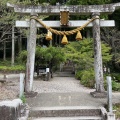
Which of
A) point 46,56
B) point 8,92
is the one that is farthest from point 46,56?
point 8,92

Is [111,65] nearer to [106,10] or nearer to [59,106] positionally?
[106,10]

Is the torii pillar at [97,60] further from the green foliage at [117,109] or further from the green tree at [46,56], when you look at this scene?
the green tree at [46,56]

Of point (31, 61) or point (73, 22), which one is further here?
point (73, 22)

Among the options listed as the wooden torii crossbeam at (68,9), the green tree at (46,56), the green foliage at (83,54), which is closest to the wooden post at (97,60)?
the wooden torii crossbeam at (68,9)

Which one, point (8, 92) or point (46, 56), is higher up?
point (46, 56)

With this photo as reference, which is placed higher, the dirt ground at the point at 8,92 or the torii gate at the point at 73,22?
the torii gate at the point at 73,22

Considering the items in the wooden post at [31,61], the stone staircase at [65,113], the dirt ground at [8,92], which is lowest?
the stone staircase at [65,113]

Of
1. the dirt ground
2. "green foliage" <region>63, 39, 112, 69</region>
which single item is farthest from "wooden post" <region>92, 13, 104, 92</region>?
"green foliage" <region>63, 39, 112, 69</region>

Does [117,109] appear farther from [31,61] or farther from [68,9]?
[68,9]

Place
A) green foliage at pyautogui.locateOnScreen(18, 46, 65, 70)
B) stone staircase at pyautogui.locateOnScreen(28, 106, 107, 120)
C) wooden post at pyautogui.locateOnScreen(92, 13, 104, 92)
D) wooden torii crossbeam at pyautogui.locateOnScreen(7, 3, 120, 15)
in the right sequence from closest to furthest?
stone staircase at pyautogui.locateOnScreen(28, 106, 107, 120) → wooden post at pyautogui.locateOnScreen(92, 13, 104, 92) → wooden torii crossbeam at pyautogui.locateOnScreen(7, 3, 120, 15) → green foliage at pyautogui.locateOnScreen(18, 46, 65, 70)

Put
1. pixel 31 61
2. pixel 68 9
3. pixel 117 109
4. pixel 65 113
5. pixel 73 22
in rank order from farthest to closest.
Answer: pixel 73 22, pixel 68 9, pixel 31 61, pixel 117 109, pixel 65 113

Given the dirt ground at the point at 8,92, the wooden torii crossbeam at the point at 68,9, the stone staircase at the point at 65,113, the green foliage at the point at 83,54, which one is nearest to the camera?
the stone staircase at the point at 65,113

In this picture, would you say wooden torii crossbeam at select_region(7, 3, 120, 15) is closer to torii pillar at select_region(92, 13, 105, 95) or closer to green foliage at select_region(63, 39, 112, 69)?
torii pillar at select_region(92, 13, 105, 95)

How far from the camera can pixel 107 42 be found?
2516 centimetres
